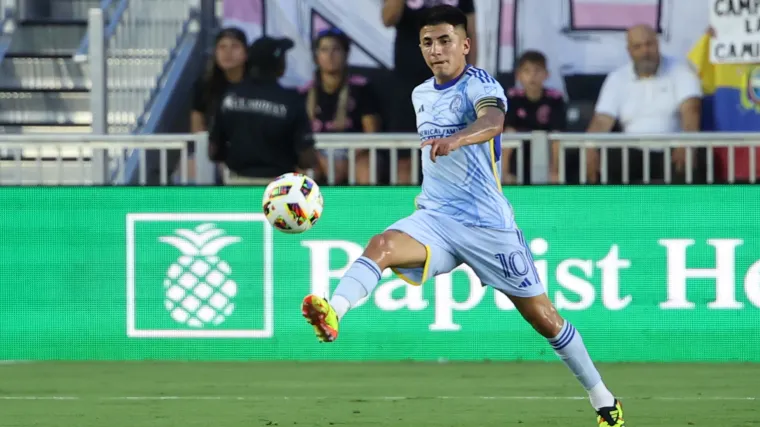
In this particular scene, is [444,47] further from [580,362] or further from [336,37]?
[336,37]

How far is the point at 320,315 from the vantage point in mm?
7875

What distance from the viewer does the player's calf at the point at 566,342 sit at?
9000 millimetres

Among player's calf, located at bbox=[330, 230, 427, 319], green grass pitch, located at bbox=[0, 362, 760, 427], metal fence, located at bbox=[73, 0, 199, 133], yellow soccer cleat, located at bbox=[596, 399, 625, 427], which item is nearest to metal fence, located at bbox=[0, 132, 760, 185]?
green grass pitch, located at bbox=[0, 362, 760, 427]

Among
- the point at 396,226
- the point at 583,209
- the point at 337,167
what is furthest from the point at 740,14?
the point at 396,226

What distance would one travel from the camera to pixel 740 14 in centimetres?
1500

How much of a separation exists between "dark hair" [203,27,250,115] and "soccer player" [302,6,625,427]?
690 cm

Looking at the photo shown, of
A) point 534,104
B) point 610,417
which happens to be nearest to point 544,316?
point 610,417

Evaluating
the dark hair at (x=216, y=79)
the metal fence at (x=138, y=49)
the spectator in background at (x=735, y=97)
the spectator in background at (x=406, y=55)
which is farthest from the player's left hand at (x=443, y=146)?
the spectator in background at (x=735, y=97)

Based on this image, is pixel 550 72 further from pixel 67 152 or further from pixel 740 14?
pixel 67 152

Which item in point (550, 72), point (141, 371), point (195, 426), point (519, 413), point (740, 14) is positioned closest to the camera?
point (195, 426)

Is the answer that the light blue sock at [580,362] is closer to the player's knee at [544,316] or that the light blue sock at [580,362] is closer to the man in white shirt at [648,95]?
the player's knee at [544,316]

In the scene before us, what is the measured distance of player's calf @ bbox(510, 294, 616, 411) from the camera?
9.00 m

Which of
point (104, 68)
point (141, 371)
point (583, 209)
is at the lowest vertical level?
point (141, 371)

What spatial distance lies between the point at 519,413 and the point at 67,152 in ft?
30.2
